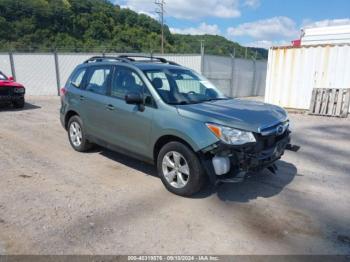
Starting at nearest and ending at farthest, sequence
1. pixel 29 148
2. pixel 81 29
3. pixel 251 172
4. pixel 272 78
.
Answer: pixel 251 172
pixel 29 148
pixel 272 78
pixel 81 29

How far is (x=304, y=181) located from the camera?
488 centimetres

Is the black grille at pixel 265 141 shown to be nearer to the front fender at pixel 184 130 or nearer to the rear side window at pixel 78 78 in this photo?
the front fender at pixel 184 130

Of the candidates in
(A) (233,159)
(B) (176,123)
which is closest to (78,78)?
(B) (176,123)

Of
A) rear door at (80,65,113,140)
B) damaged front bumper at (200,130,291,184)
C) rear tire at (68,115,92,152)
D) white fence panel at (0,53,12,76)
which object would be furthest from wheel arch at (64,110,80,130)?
white fence panel at (0,53,12,76)

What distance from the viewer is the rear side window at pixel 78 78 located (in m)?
5.92

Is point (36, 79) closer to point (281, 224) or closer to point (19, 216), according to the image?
point (19, 216)

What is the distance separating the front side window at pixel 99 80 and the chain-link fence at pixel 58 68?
11.3 metres

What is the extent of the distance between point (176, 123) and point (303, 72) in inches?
369

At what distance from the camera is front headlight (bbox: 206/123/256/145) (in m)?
3.69

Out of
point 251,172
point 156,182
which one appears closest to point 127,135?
point 156,182

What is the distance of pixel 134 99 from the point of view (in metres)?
4.36

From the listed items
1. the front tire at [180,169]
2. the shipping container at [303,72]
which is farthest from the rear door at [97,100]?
the shipping container at [303,72]

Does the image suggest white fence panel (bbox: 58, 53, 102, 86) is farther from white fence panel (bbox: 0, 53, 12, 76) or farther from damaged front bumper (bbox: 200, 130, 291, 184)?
damaged front bumper (bbox: 200, 130, 291, 184)

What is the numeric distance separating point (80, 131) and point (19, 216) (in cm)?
254
